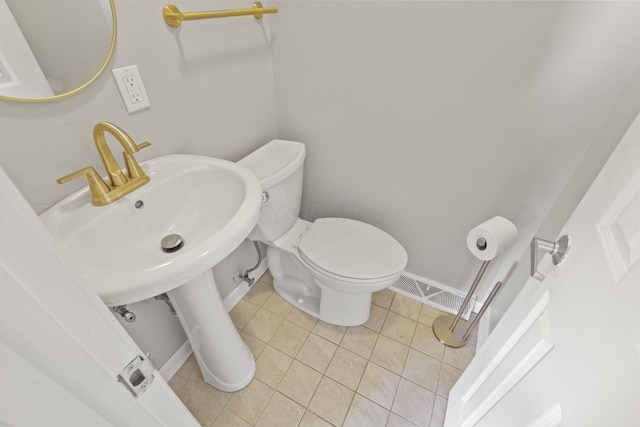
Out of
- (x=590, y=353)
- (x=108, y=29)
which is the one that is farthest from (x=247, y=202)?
(x=590, y=353)

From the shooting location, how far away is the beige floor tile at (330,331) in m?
1.40

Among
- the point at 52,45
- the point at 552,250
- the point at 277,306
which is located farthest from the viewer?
the point at 277,306

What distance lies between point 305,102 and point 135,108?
2.22 ft

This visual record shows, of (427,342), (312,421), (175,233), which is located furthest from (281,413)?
(175,233)

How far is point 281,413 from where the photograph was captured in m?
1.15

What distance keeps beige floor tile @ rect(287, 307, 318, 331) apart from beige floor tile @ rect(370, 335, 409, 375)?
0.32 m

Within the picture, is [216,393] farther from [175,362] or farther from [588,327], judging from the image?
[588,327]

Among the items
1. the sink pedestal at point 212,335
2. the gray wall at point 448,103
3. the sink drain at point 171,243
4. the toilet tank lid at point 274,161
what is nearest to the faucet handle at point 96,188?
the sink drain at point 171,243

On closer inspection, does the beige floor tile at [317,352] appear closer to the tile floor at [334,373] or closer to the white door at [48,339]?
the tile floor at [334,373]

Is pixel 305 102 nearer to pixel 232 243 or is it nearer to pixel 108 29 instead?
pixel 108 29

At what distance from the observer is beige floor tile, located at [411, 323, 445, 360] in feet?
4.41

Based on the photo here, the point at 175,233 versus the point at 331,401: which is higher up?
the point at 175,233

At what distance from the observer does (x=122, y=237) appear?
77cm

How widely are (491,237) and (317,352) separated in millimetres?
872
